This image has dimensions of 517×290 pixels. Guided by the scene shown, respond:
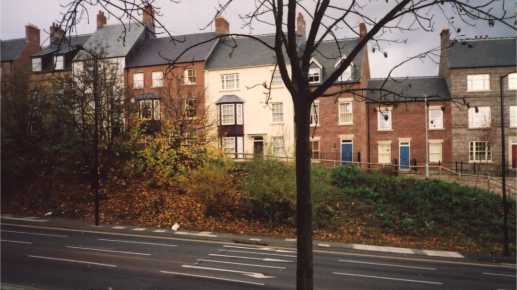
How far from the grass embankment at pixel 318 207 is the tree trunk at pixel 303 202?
55.3 ft

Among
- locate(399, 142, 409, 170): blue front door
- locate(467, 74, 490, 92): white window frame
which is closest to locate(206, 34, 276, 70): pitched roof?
locate(399, 142, 409, 170): blue front door

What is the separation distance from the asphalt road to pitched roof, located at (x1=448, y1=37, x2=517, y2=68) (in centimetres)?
2536

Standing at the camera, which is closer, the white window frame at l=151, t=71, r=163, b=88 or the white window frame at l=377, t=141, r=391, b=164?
the white window frame at l=377, t=141, r=391, b=164

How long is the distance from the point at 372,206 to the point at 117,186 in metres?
19.3

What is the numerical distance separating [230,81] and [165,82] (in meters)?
6.68

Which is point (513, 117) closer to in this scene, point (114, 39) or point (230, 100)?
point (230, 100)

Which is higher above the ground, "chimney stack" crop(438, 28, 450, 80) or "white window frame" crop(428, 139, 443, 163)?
"chimney stack" crop(438, 28, 450, 80)

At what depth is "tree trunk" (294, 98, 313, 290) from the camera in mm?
4754

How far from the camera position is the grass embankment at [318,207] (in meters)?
22.0

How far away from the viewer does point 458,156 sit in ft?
117

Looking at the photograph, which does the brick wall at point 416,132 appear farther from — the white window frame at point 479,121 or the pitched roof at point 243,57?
the pitched roof at point 243,57

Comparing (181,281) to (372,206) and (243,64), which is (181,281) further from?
(243,64)

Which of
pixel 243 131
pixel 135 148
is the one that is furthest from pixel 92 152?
pixel 243 131

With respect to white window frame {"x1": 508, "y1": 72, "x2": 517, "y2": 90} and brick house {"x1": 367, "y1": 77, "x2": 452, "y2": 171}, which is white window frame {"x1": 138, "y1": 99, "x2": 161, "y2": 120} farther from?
white window frame {"x1": 508, "y1": 72, "x2": 517, "y2": 90}
